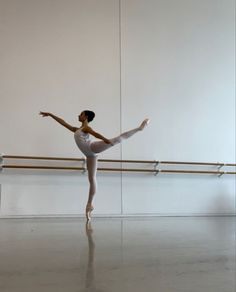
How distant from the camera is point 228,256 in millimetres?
1829

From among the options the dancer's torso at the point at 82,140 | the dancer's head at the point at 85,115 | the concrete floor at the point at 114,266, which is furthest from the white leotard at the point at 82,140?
the concrete floor at the point at 114,266

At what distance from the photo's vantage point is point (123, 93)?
521 cm

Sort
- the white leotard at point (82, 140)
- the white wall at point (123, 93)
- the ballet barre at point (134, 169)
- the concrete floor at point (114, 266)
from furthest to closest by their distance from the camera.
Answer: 1. the white wall at point (123, 93)
2. the ballet barre at point (134, 169)
3. the white leotard at point (82, 140)
4. the concrete floor at point (114, 266)

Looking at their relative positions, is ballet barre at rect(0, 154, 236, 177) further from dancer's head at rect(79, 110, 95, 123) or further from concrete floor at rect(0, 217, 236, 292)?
concrete floor at rect(0, 217, 236, 292)

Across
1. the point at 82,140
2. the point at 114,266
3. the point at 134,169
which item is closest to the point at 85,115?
the point at 82,140

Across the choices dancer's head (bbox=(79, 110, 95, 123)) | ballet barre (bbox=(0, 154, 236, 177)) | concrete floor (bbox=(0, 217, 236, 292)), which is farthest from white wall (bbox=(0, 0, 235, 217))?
concrete floor (bbox=(0, 217, 236, 292))

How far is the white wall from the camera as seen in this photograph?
470cm

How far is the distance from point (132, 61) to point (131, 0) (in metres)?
0.90

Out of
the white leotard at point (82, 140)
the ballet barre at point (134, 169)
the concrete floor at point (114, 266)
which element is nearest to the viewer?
the concrete floor at point (114, 266)

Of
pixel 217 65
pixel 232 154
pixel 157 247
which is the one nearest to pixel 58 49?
pixel 217 65

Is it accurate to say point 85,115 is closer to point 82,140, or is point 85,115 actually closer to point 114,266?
point 82,140

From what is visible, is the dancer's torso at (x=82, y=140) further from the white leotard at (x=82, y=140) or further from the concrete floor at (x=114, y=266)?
the concrete floor at (x=114, y=266)

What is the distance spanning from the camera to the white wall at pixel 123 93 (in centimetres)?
470

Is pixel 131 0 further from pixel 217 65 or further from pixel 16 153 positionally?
pixel 16 153
